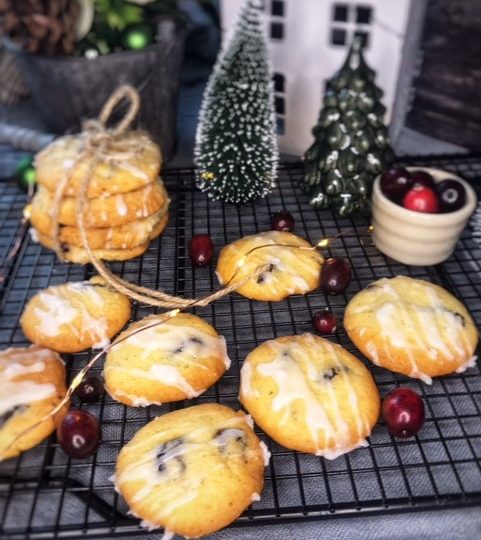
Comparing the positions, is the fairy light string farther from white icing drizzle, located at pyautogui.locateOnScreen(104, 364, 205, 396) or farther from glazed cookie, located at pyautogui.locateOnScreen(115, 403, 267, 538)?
glazed cookie, located at pyautogui.locateOnScreen(115, 403, 267, 538)

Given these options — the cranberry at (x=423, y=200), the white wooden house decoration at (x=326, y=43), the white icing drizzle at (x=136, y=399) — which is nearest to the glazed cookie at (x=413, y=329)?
the cranberry at (x=423, y=200)

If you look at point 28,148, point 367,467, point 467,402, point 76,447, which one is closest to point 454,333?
point 467,402

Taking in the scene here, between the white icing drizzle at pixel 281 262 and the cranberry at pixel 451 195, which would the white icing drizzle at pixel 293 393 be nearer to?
the white icing drizzle at pixel 281 262

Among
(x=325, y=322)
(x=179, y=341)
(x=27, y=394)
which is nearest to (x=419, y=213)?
(x=325, y=322)

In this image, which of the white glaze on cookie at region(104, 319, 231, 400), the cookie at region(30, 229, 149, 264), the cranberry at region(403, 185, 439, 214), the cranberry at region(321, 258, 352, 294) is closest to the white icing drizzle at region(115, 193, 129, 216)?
the cookie at region(30, 229, 149, 264)

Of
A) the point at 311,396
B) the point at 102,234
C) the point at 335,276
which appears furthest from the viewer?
the point at 102,234

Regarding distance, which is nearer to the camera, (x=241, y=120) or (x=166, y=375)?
(x=166, y=375)

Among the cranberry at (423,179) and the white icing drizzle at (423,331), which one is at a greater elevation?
the cranberry at (423,179)

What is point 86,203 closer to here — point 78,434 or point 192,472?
point 78,434
